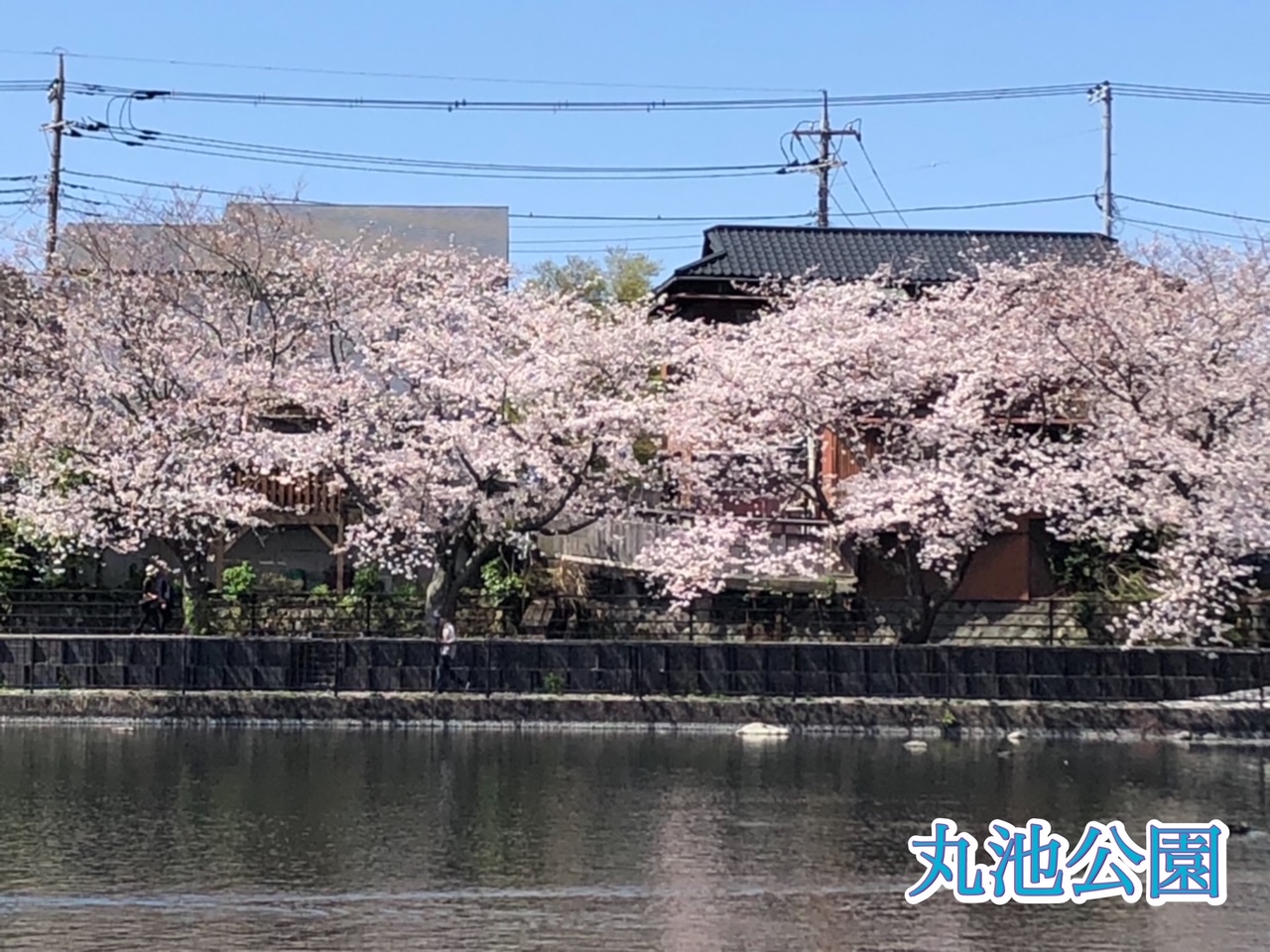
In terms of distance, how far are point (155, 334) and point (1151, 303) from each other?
1867 centimetres

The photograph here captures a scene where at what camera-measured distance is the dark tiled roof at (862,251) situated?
34.6 m

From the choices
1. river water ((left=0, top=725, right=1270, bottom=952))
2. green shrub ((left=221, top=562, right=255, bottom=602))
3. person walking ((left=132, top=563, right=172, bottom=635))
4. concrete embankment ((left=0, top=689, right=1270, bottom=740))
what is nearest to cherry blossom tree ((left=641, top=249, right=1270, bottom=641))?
concrete embankment ((left=0, top=689, right=1270, bottom=740))

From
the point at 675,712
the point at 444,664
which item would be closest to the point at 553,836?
the point at 675,712

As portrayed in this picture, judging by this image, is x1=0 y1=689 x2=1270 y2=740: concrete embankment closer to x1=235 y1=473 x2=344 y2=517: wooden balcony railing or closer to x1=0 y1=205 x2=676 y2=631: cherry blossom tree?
x1=0 y1=205 x2=676 y2=631: cherry blossom tree

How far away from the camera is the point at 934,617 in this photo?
29125 mm

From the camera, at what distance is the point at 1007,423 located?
1160 inches

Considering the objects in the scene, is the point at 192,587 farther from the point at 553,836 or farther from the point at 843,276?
the point at 843,276

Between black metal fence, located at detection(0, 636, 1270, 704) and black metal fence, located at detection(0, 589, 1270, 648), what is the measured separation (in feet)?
7.33

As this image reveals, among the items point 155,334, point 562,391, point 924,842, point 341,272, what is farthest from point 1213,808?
point 155,334

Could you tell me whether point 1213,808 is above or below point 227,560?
below

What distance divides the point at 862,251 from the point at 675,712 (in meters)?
14.8

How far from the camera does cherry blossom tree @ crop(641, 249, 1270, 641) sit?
27359mm

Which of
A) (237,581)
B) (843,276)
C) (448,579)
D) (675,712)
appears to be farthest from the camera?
(843,276)

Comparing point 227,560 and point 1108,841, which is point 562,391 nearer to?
point 227,560
